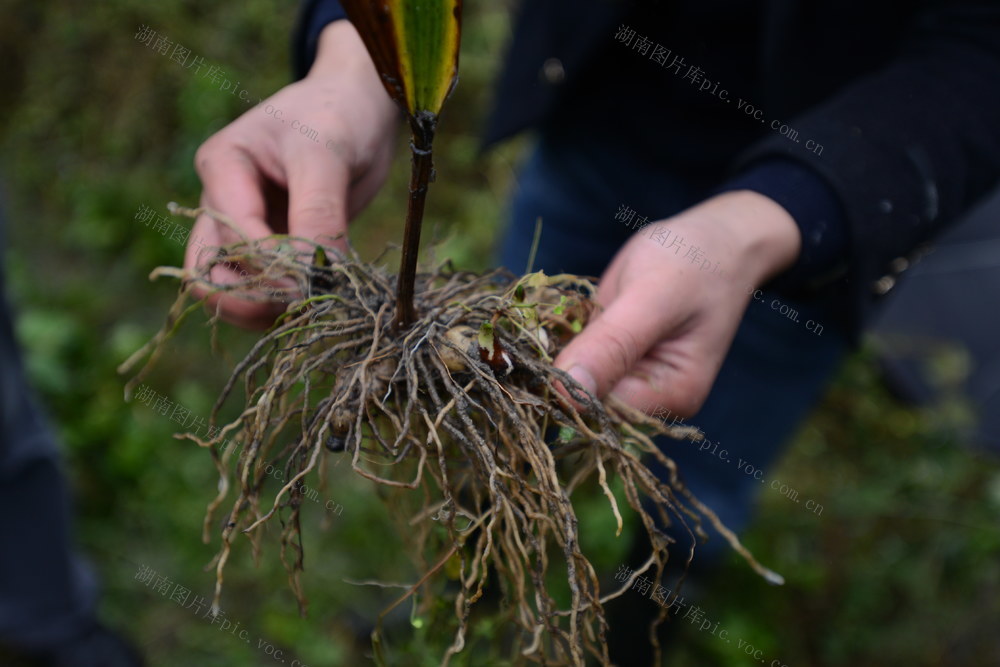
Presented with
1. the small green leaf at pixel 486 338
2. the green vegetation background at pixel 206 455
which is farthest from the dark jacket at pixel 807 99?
the green vegetation background at pixel 206 455

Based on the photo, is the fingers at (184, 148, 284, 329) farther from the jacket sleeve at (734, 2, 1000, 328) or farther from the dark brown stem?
the jacket sleeve at (734, 2, 1000, 328)

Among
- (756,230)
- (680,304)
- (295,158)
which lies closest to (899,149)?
(756,230)

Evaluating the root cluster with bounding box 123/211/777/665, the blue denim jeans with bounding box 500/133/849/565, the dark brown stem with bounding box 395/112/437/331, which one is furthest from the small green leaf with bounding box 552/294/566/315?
the blue denim jeans with bounding box 500/133/849/565

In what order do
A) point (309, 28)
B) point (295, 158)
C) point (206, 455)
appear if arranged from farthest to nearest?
point (206, 455), point (309, 28), point (295, 158)

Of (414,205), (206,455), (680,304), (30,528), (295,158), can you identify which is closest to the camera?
(414,205)

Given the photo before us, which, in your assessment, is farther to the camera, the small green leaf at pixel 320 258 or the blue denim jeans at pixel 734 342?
the blue denim jeans at pixel 734 342

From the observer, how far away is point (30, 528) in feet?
5.04

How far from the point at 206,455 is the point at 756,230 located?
1.63m

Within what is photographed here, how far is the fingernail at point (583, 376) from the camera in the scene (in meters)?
0.76

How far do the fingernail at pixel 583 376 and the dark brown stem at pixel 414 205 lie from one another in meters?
0.19

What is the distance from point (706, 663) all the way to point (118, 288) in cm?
204

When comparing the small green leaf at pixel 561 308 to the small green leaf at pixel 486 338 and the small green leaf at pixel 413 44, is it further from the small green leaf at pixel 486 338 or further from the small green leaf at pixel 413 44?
the small green leaf at pixel 413 44

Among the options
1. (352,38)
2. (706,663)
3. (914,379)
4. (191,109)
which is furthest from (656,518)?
(191,109)

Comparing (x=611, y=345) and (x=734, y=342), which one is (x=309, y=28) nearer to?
(x=611, y=345)
